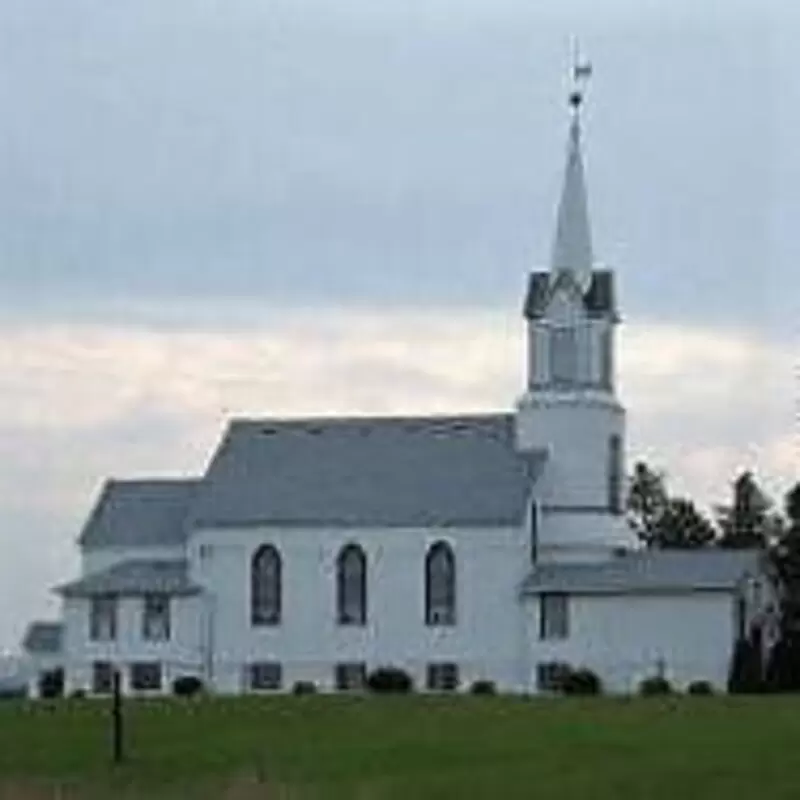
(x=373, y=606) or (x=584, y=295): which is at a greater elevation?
(x=584, y=295)

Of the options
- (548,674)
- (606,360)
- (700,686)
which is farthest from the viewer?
(606,360)

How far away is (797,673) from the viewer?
9012 centimetres

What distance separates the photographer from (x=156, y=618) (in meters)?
106

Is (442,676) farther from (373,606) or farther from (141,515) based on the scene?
(141,515)

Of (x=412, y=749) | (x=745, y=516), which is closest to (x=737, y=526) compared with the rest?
(x=745, y=516)

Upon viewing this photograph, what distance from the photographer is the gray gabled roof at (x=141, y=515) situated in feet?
359

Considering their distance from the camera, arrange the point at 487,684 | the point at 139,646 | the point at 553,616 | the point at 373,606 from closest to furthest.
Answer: the point at 487,684
the point at 553,616
the point at 373,606
the point at 139,646

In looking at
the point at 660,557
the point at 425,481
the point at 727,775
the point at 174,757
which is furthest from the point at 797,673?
the point at 727,775

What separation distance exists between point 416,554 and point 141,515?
39.7 feet

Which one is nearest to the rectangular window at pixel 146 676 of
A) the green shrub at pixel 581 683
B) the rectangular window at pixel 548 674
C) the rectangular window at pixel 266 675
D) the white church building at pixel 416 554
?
the white church building at pixel 416 554

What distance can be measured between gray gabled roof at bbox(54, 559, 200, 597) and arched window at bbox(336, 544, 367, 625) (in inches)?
211

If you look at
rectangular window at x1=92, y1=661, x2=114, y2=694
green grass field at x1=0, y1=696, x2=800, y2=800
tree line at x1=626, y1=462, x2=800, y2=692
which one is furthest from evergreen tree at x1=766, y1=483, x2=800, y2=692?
green grass field at x1=0, y1=696, x2=800, y2=800

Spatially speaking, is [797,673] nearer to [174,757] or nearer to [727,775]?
[174,757]

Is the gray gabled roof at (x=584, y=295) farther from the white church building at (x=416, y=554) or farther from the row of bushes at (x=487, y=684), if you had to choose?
the row of bushes at (x=487, y=684)
